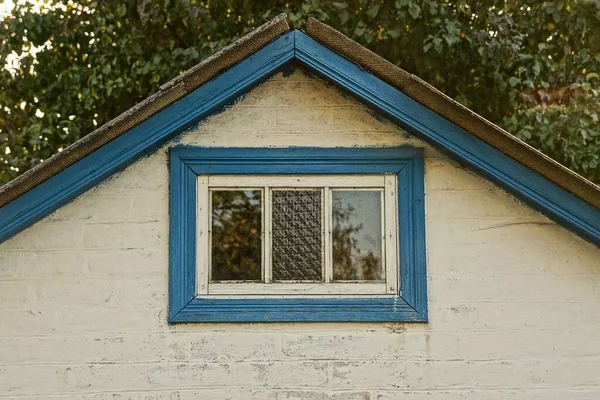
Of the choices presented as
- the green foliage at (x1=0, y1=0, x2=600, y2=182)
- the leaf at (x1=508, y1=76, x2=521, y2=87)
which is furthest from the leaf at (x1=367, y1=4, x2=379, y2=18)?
the leaf at (x1=508, y1=76, x2=521, y2=87)

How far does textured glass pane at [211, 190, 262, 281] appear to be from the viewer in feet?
14.8

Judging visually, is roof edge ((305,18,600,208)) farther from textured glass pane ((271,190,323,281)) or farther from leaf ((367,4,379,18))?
leaf ((367,4,379,18))

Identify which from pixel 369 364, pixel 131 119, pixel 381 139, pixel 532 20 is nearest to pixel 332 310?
pixel 369 364


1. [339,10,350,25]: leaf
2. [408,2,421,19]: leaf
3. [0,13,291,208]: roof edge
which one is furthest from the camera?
[339,10,350,25]: leaf

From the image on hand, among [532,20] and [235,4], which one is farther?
[235,4]


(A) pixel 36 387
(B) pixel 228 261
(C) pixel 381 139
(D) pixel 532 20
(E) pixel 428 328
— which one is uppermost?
(D) pixel 532 20

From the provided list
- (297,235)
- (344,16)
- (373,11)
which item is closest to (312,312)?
(297,235)

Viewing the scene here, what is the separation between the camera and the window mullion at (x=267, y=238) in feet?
14.8

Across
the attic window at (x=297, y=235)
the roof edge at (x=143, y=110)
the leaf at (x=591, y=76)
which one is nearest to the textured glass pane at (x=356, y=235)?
the attic window at (x=297, y=235)

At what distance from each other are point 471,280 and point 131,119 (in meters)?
2.06

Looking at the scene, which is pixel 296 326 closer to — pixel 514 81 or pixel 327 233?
pixel 327 233

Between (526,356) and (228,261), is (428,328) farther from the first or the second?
(228,261)

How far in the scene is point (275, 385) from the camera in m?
4.44

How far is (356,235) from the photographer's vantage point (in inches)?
179
